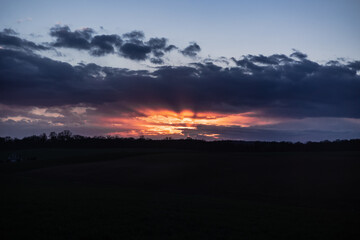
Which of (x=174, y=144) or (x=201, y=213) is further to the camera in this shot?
(x=174, y=144)

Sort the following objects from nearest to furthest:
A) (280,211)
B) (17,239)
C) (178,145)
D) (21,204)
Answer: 1. (17,239)
2. (21,204)
3. (280,211)
4. (178,145)

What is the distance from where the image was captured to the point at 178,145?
120m

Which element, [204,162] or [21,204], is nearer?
[21,204]

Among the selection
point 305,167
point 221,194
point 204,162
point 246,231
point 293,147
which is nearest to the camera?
point 246,231

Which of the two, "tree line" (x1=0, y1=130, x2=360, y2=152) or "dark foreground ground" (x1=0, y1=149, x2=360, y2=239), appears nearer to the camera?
"dark foreground ground" (x1=0, y1=149, x2=360, y2=239)

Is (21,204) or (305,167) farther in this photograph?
(305,167)

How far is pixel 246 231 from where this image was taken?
43.3ft

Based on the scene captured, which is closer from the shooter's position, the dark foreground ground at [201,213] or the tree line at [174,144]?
the dark foreground ground at [201,213]

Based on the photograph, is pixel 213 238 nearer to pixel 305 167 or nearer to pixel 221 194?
pixel 221 194

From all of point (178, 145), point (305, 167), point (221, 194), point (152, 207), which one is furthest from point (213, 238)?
point (178, 145)

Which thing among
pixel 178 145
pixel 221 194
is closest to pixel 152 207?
pixel 221 194

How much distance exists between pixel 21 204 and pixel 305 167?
40.8 m

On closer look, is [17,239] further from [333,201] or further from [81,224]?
[333,201]

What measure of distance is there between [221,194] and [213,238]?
1900 centimetres
